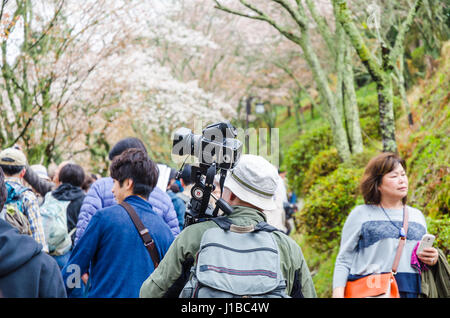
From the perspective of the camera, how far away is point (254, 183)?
2.28m

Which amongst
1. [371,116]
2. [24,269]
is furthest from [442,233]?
[371,116]

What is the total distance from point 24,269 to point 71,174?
3.35 m

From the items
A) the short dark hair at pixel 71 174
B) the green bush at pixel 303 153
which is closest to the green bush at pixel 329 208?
the short dark hair at pixel 71 174

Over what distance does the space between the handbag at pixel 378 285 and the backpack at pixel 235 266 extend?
1.11m

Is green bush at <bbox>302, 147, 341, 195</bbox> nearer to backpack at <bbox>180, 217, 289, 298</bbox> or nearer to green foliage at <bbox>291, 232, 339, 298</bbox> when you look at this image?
green foliage at <bbox>291, 232, 339, 298</bbox>

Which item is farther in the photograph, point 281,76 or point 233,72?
point 281,76

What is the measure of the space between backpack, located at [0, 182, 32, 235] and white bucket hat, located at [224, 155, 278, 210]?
213 cm

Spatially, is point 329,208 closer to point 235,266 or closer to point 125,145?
point 125,145

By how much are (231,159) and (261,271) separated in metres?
0.57

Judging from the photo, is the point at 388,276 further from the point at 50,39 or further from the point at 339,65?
the point at 50,39

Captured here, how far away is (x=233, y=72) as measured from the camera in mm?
24156

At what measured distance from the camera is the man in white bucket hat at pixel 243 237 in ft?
7.02
